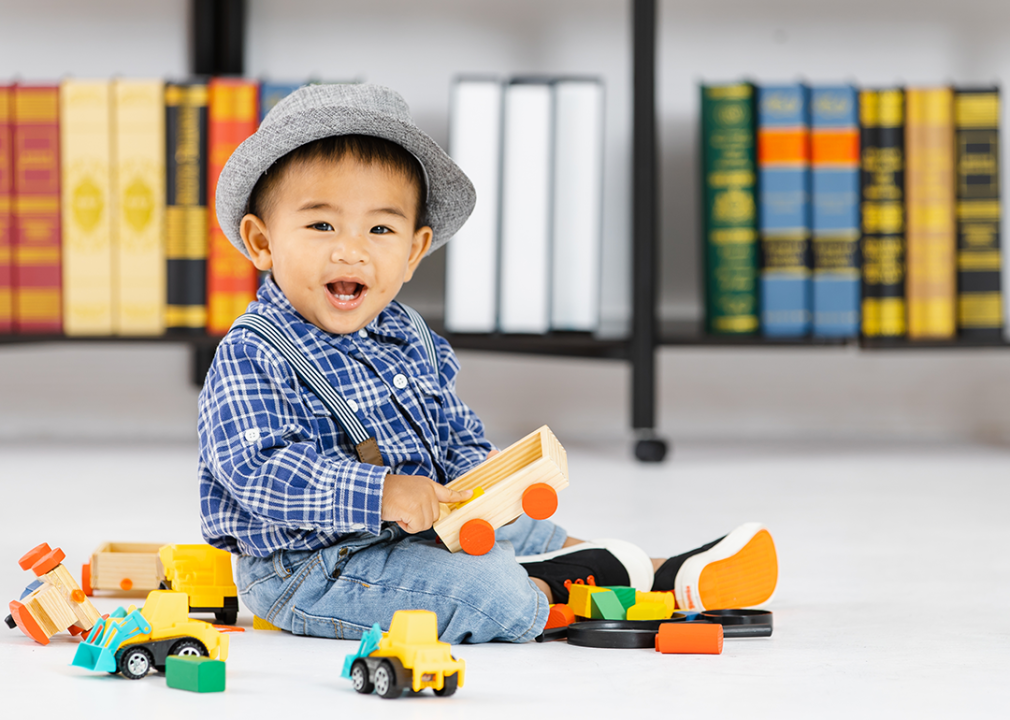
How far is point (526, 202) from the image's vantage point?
65.0 inches

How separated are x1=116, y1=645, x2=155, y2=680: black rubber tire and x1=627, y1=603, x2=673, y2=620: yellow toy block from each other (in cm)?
31

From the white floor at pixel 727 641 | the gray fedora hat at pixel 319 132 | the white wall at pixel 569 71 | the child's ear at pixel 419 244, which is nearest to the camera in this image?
the white floor at pixel 727 641

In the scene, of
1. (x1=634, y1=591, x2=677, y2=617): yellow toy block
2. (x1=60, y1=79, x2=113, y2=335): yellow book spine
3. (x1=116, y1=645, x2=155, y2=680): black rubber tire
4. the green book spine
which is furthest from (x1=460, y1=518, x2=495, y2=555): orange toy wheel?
(x1=60, y1=79, x2=113, y2=335): yellow book spine

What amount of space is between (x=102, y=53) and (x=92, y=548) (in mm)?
1100

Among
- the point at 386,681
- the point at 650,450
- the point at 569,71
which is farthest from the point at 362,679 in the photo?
the point at 569,71

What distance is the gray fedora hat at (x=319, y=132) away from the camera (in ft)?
2.63

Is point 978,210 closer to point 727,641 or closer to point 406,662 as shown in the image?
point 727,641

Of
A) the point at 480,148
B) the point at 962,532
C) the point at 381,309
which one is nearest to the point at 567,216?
the point at 480,148

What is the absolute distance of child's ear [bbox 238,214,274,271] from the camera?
857 mm

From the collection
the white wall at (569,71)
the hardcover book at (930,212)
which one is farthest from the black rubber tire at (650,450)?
the hardcover book at (930,212)

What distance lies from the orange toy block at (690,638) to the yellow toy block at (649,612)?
0.22 ft

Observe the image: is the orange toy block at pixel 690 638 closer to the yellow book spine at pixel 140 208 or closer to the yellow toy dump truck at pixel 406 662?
the yellow toy dump truck at pixel 406 662

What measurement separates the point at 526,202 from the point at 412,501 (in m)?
0.96

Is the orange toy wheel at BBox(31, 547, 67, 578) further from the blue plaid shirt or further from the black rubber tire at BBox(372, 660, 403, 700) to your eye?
the black rubber tire at BBox(372, 660, 403, 700)
